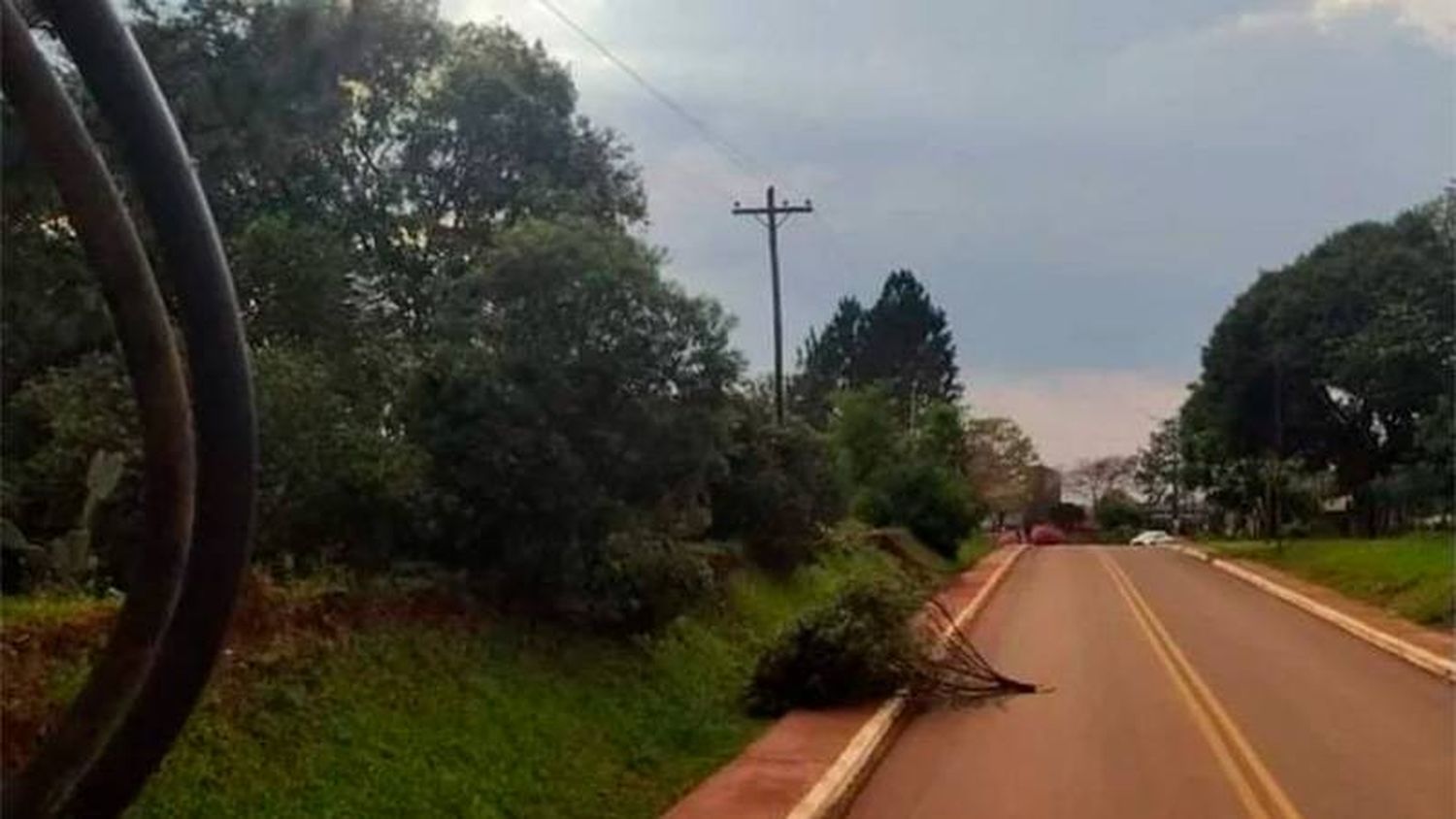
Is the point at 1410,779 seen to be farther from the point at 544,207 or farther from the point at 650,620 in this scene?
the point at 544,207

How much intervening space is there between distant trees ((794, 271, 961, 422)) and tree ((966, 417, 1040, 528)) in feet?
14.3

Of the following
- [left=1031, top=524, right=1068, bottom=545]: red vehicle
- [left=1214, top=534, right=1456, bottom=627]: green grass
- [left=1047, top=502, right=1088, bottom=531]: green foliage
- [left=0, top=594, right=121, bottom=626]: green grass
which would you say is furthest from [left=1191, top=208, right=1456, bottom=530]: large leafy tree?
[left=1047, top=502, right=1088, bottom=531]: green foliage

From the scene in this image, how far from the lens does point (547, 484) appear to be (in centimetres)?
1659

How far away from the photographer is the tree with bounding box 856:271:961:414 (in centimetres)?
11394

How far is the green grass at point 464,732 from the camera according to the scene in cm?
1028

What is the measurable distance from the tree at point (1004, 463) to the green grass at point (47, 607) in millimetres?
87882

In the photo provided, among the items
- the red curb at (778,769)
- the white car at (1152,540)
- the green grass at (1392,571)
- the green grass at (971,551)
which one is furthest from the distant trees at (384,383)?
the white car at (1152,540)

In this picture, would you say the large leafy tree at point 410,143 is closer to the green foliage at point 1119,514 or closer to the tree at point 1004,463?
the tree at point 1004,463

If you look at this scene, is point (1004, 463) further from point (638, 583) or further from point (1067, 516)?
point (638, 583)

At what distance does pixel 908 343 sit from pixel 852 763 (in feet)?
337

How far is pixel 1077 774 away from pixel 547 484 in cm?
530

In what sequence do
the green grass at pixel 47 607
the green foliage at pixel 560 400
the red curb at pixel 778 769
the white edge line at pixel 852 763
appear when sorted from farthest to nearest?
the green foliage at pixel 560 400
the red curb at pixel 778 769
the white edge line at pixel 852 763
the green grass at pixel 47 607

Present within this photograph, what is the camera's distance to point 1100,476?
145 m

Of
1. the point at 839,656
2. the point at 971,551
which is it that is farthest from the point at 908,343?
the point at 839,656
